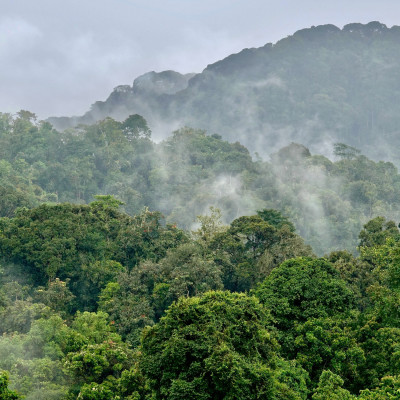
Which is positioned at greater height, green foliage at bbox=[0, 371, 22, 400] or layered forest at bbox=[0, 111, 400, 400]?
layered forest at bbox=[0, 111, 400, 400]

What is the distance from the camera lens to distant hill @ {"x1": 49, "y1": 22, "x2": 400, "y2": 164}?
12875 centimetres

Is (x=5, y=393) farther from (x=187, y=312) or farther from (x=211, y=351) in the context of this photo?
(x=211, y=351)

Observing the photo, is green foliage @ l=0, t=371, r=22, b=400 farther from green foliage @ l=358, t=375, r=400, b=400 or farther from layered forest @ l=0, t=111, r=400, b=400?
green foliage @ l=358, t=375, r=400, b=400

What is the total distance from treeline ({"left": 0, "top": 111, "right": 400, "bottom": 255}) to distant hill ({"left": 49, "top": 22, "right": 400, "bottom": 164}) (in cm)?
4221

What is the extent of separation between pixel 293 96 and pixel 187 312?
12409 cm

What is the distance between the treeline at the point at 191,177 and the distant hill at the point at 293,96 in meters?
42.2

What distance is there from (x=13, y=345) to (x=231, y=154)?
2214 inches

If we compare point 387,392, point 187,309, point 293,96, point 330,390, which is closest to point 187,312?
point 187,309

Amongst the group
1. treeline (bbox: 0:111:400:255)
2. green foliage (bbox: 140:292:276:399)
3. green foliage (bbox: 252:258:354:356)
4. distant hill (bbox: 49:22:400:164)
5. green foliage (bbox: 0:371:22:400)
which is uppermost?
distant hill (bbox: 49:22:400:164)

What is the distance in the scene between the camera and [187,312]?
19.0 meters

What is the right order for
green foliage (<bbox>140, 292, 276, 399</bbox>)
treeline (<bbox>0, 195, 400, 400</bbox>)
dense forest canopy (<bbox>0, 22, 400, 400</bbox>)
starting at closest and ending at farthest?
green foliage (<bbox>140, 292, 276, 399</bbox>) < treeline (<bbox>0, 195, 400, 400</bbox>) < dense forest canopy (<bbox>0, 22, 400, 400</bbox>)

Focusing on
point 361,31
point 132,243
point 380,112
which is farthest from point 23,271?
point 361,31

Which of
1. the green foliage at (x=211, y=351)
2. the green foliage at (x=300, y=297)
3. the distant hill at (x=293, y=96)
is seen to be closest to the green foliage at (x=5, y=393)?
the green foliage at (x=211, y=351)

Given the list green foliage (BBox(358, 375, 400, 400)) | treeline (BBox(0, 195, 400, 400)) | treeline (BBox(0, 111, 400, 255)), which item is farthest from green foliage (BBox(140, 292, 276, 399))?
treeline (BBox(0, 111, 400, 255))
